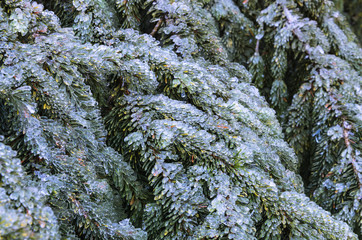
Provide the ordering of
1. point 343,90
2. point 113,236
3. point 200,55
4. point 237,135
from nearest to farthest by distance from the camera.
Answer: point 113,236, point 237,135, point 200,55, point 343,90

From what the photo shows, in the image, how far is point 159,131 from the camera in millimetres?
887

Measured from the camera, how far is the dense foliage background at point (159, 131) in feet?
2.49

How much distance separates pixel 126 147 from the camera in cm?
98

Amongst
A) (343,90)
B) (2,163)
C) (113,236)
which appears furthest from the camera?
(343,90)

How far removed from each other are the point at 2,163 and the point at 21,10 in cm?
42

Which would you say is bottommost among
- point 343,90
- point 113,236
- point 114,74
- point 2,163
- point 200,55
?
point 113,236

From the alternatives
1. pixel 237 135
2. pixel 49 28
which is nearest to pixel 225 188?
pixel 237 135

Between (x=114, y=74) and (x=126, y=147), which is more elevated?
(x=114, y=74)

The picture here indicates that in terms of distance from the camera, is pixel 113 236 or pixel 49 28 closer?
pixel 113 236

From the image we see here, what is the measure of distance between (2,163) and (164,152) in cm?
41

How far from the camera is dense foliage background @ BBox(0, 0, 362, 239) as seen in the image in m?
0.76

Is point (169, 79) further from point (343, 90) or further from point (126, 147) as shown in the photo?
point (343, 90)

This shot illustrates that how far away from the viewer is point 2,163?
0.61 meters

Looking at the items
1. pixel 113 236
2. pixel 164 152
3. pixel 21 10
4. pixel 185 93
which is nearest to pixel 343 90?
pixel 185 93
